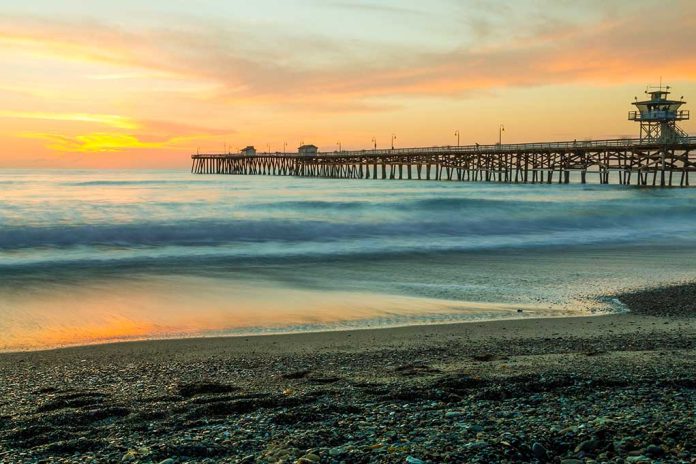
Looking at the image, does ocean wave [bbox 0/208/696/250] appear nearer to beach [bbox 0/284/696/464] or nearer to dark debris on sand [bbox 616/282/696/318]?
dark debris on sand [bbox 616/282/696/318]

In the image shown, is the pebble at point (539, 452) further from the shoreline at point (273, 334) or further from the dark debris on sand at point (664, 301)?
the dark debris on sand at point (664, 301)

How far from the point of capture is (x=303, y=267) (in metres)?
13.3

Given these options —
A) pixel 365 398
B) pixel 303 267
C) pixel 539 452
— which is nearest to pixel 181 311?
pixel 365 398

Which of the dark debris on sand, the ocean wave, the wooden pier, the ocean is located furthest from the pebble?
the wooden pier

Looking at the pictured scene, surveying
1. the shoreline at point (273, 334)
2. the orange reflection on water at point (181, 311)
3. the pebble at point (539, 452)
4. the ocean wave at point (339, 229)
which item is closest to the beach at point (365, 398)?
the pebble at point (539, 452)

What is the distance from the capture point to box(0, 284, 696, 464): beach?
338 centimetres

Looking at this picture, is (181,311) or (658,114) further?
(658,114)

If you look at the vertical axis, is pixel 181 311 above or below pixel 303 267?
above

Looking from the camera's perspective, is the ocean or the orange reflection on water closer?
the orange reflection on water

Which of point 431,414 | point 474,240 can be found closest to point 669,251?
point 474,240

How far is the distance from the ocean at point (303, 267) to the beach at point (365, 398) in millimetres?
1186

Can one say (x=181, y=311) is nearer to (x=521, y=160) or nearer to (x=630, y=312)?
(x=630, y=312)

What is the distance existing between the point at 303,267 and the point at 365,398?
8918 millimetres

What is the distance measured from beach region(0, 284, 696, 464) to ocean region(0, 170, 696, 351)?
1186mm
